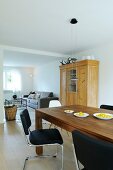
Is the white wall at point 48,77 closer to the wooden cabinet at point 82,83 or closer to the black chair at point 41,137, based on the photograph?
the wooden cabinet at point 82,83

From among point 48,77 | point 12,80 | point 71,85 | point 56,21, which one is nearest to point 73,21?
point 56,21

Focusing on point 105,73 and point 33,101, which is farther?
point 33,101

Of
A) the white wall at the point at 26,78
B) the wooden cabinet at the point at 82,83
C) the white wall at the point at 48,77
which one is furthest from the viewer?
the white wall at the point at 26,78

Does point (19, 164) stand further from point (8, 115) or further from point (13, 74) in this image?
point (13, 74)

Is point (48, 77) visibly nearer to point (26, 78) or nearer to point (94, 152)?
point (26, 78)

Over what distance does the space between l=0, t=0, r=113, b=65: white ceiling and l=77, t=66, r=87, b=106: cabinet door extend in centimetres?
83

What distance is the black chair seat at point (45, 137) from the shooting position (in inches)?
77.8

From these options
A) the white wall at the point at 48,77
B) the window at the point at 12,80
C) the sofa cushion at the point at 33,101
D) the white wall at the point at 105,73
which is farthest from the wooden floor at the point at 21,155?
the window at the point at 12,80

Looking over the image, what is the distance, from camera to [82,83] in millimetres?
4246

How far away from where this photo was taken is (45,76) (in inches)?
320

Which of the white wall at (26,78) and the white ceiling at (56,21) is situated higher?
the white ceiling at (56,21)

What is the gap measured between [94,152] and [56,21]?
7.81 feet

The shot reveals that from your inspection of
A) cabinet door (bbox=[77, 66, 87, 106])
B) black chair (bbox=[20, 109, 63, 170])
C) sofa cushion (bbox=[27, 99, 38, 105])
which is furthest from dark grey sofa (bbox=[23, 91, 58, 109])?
black chair (bbox=[20, 109, 63, 170])

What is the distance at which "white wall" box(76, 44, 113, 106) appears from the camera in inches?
156
